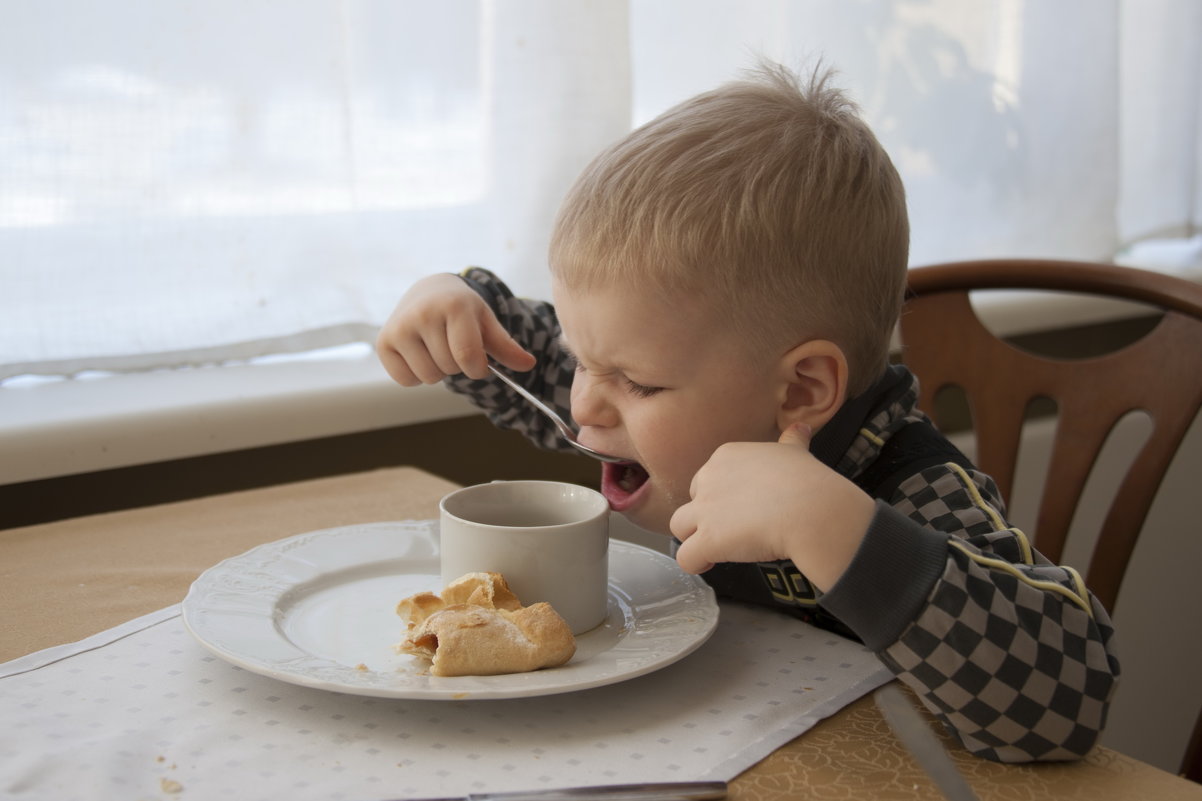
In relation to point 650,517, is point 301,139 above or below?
above

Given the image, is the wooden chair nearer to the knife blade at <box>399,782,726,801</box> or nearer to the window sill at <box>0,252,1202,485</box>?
the window sill at <box>0,252,1202,485</box>

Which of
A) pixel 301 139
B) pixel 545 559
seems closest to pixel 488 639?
pixel 545 559

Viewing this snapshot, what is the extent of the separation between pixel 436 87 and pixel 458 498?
66cm

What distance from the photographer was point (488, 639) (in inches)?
23.4

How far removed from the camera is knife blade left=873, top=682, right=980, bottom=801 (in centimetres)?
51

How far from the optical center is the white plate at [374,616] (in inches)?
22.7

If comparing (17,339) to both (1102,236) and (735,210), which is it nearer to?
(735,210)

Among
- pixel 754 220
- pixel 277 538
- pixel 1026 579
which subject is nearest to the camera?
pixel 1026 579

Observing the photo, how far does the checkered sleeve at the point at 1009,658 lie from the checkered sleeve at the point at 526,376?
0.53 meters

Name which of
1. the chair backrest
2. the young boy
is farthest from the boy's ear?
the chair backrest

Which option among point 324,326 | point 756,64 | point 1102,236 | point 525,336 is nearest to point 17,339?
point 324,326

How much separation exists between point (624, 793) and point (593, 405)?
325mm

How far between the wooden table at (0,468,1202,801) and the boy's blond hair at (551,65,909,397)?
27 centimetres

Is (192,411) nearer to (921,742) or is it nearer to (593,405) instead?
(593,405)
